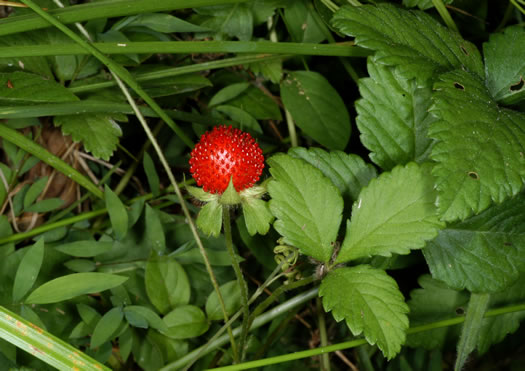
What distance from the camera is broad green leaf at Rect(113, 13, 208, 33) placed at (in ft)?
4.92

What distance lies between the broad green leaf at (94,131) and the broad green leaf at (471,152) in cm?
89

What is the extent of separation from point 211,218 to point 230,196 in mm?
73

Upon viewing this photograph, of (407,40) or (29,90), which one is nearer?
(407,40)

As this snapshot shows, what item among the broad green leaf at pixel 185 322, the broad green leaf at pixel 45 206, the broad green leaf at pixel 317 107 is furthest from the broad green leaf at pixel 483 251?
the broad green leaf at pixel 45 206

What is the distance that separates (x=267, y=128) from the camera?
183 cm

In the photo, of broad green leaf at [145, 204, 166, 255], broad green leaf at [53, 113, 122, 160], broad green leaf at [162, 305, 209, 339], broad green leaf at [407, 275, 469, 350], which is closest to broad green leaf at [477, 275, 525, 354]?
broad green leaf at [407, 275, 469, 350]

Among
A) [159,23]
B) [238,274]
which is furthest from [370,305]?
[159,23]

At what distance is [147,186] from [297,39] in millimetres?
679

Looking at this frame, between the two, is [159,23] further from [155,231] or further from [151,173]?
[155,231]

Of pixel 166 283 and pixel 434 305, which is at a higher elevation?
pixel 166 283

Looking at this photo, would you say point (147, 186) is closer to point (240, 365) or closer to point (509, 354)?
point (240, 365)

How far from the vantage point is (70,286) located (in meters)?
1.29

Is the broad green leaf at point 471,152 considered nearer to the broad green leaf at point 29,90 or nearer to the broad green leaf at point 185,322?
the broad green leaf at point 185,322

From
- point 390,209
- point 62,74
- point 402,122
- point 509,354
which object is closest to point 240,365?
point 390,209
